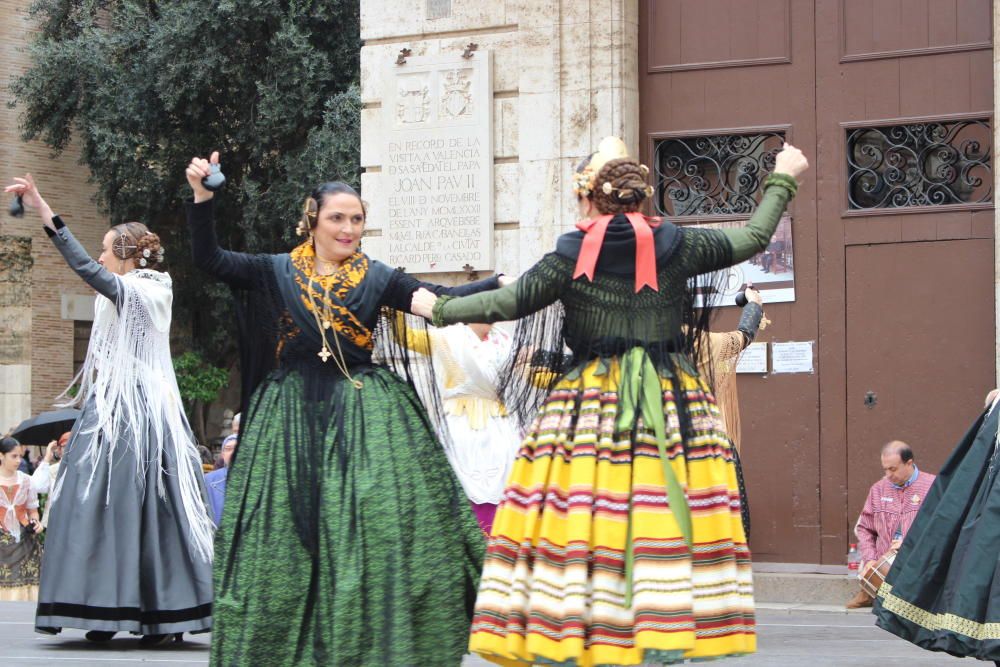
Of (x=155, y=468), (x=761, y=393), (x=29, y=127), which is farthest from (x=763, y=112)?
(x=29, y=127)

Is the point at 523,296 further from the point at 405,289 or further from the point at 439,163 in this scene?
the point at 439,163

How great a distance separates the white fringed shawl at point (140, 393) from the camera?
8086 millimetres

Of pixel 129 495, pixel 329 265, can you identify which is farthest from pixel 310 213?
pixel 129 495

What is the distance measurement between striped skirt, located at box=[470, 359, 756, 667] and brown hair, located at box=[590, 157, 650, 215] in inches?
22.4

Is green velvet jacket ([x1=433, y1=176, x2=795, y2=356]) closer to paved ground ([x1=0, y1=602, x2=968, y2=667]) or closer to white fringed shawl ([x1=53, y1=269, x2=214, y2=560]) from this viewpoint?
paved ground ([x1=0, y1=602, x2=968, y2=667])

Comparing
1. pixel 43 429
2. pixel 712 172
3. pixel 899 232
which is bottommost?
pixel 43 429

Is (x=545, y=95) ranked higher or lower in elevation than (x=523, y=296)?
higher

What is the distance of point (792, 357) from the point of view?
1116 cm

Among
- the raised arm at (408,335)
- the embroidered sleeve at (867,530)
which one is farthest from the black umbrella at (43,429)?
the raised arm at (408,335)

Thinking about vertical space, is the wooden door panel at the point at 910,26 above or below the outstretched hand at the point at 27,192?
above

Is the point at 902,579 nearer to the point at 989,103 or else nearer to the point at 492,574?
the point at 492,574

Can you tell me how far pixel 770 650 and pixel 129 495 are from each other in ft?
10.9

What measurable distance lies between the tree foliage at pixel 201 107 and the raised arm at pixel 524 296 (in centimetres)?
1816

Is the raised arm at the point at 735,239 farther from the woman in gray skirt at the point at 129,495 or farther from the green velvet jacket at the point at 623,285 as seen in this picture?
the woman in gray skirt at the point at 129,495
